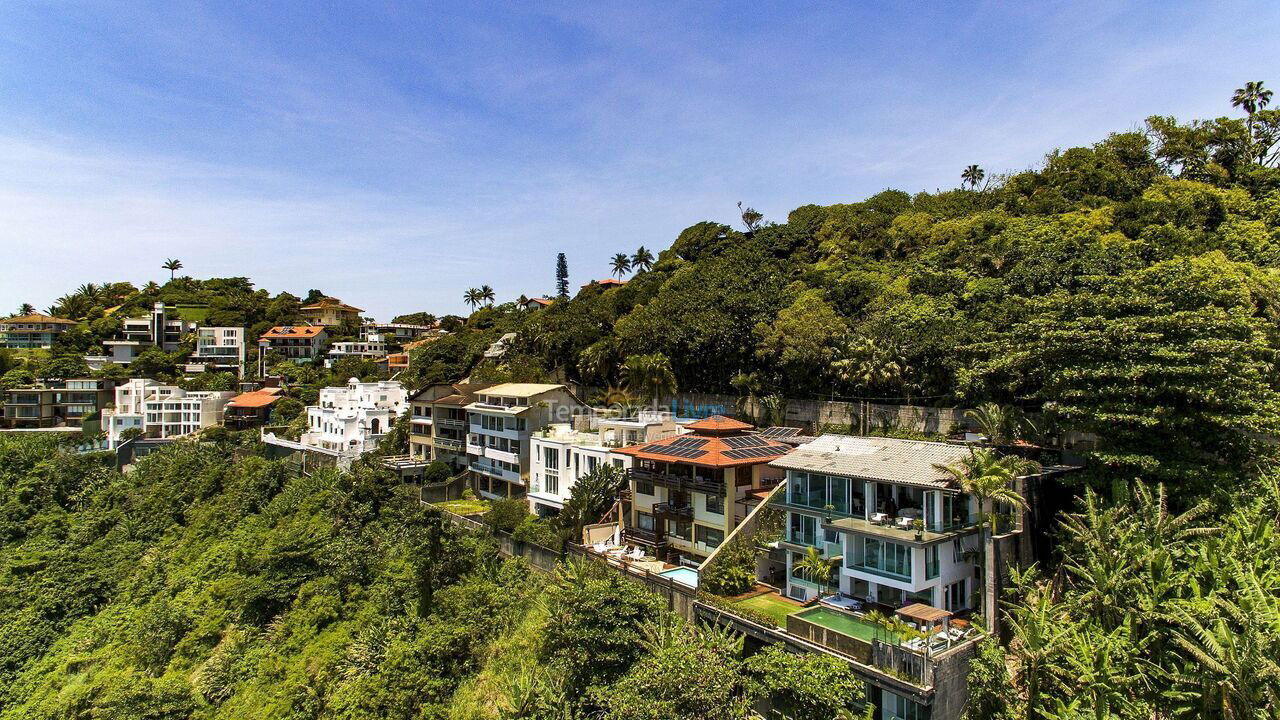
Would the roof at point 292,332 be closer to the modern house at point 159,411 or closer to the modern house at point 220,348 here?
the modern house at point 220,348

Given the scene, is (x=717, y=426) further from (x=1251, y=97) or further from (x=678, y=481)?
(x=1251, y=97)

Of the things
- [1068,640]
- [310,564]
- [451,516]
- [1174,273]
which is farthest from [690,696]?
[310,564]

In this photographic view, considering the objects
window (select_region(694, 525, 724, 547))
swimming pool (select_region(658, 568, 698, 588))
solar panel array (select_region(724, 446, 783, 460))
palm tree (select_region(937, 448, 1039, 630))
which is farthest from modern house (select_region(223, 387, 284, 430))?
palm tree (select_region(937, 448, 1039, 630))

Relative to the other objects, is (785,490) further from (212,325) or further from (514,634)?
(212,325)

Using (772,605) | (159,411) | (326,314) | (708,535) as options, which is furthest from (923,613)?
(326,314)

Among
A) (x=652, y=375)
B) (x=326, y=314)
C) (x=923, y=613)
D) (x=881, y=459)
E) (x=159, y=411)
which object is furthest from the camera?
(x=326, y=314)

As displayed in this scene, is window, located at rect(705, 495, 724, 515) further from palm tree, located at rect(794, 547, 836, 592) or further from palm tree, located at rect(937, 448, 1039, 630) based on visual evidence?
palm tree, located at rect(937, 448, 1039, 630)

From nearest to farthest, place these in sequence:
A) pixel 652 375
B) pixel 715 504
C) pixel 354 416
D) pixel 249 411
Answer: pixel 715 504
pixel 652 375
pixel 354 416
pixel 249 411
